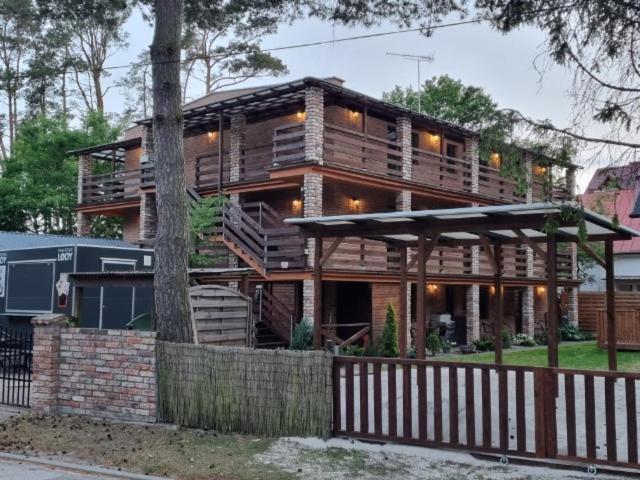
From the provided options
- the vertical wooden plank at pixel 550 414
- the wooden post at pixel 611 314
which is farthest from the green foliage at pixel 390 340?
the vertical wooden plank at pixel 550 414

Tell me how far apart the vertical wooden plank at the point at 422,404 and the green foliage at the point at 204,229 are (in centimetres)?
1323

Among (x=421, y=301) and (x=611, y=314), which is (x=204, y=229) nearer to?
(x=421, y=301)

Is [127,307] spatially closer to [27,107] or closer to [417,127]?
[417,127]

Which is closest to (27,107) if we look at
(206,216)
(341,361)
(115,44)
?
(115,44)

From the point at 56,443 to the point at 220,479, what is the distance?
9.31 ft

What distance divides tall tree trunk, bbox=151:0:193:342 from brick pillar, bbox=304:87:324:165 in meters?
8.76

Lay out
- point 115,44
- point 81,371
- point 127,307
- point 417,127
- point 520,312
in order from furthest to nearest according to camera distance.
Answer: point 115,44, point 520,312, point 417,127, point 127,307, point 81,371

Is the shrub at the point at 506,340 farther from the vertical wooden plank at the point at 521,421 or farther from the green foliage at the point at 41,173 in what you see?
the green foliage at the point at 41,173

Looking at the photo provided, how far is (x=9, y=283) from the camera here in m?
17.9

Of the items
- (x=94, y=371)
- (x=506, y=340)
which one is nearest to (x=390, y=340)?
(x=506, y=340)

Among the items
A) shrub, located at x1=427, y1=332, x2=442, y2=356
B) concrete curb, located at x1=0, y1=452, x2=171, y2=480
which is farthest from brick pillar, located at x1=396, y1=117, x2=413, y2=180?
concrete curb, located at x1=0, y1=452, x2=171, y2=480

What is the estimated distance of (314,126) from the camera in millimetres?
19859

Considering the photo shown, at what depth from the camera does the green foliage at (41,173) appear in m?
32.6

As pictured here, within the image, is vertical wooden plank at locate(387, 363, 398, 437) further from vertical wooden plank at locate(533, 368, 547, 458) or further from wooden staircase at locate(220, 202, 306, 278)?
wooden staircase at locate(220, 202, 306, 278)
